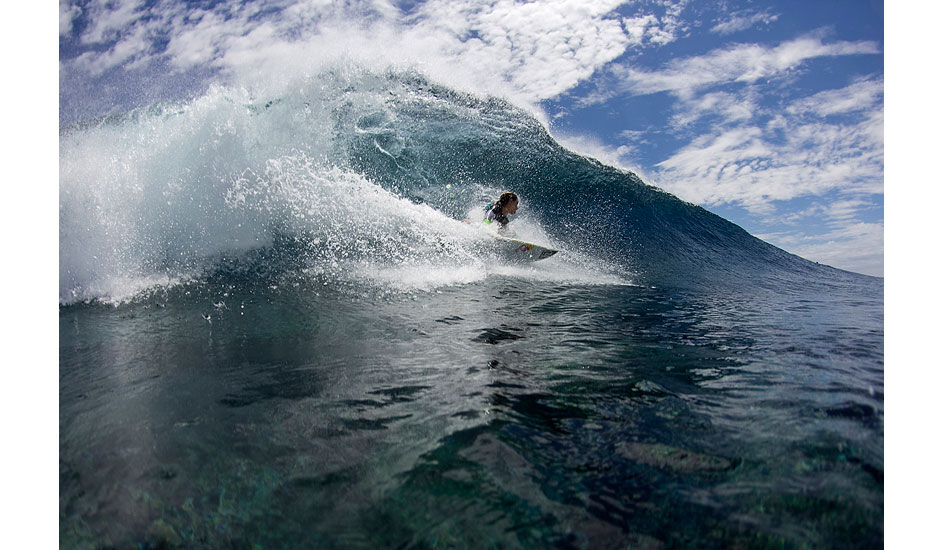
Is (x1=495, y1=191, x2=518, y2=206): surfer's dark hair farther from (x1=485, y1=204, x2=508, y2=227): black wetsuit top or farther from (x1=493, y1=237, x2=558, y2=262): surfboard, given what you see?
(x1=493, y1=237, x2=558, y2=262): surfboard

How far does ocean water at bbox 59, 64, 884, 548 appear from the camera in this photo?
1.28 meters

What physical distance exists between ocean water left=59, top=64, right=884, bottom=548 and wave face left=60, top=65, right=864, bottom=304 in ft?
0.14

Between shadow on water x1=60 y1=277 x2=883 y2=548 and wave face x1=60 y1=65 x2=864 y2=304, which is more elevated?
wave face x1=60 y1=65 x2=864 y2=304

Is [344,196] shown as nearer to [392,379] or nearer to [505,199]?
[505,199]

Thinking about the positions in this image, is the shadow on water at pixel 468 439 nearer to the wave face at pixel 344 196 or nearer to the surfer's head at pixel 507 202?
the wave face at pixel 344 196

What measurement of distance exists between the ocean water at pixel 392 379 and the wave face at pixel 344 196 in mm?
43

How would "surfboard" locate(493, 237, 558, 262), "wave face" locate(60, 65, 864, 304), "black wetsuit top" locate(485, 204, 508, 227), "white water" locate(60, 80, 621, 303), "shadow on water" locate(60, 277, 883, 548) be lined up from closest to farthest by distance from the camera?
"shadow on water" locate(60, 277, 883, 548) → "white water" locate(60, 80, 621, 303) → "wave face" locate(60, 65, 864, 304) → "surfboard" locate(493, 237, 558, 262) → "black wetsuit top" locate(485, 204, 508, 227)

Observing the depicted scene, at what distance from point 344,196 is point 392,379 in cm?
436

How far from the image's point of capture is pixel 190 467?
155cm

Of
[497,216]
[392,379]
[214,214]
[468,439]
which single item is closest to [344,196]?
[214,214]

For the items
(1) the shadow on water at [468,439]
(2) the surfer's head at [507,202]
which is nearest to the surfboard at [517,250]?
(2) the surfer's head at [507,202]

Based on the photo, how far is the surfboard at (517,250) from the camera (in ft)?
→ 23.1

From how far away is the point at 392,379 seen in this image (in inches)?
93.7

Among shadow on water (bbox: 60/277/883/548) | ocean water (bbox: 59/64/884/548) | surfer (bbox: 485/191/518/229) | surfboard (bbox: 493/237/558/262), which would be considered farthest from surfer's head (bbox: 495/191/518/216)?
shadow on water (bbox: 60/277/883/548)
